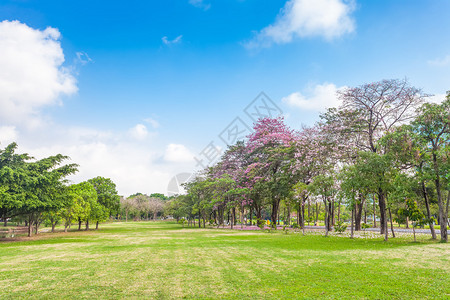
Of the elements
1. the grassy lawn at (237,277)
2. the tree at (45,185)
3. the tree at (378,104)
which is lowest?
the grassy lawn at (237,277)

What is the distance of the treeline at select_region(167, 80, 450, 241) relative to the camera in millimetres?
15211

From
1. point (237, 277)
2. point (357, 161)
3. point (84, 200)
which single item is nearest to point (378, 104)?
point (357, 161)

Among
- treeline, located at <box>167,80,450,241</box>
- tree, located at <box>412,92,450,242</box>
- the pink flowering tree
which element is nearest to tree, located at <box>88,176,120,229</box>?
treeline, located at <box>167,80,450,241</box>

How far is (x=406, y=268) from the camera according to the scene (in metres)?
8.24

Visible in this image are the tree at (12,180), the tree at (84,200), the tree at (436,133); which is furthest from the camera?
the tree at (84,200)

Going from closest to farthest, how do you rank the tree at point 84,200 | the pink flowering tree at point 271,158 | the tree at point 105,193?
the pink flowering tree at point 271,158 < the tree at point 84,200 < the tree at point 105,193

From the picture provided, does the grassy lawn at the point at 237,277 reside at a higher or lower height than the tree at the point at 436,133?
lower

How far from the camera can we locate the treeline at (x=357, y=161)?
1521 centimetres

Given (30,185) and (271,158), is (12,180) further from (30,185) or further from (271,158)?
(271,158)

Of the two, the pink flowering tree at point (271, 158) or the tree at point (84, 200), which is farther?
the tree at point (84, 200)

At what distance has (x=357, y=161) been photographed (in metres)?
19.1

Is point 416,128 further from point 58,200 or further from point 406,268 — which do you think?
point 58,200

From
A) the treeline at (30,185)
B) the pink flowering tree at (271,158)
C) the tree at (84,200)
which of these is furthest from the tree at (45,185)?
the pink flowering tree at (271,158)

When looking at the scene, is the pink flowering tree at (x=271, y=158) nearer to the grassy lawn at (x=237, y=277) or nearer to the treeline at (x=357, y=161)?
the treeline at (x=357, y=161)
